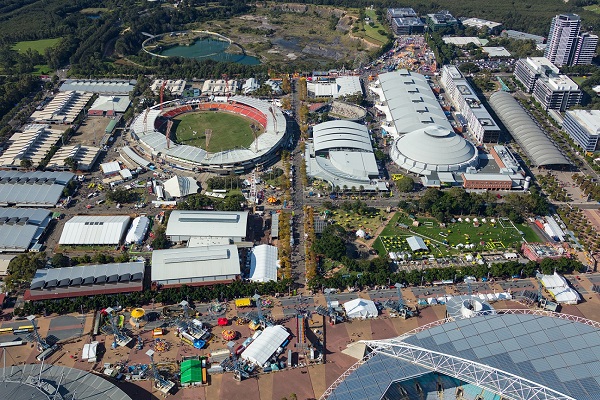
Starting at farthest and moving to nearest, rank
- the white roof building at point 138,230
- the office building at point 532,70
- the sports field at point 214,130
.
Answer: the office building at point 532,70, the sports field at point 214,130, the white roof building at point 138,230

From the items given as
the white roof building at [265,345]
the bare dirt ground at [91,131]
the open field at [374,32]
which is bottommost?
the open field at [374,32]

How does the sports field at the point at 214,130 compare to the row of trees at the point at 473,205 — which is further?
the sports field at the point at 214,130

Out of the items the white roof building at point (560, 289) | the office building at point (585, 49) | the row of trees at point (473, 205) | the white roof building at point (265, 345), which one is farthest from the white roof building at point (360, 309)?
the office building at point (585, 49)

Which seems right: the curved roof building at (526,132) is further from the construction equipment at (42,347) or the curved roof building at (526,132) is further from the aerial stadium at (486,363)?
the construction equipment at (42,347)

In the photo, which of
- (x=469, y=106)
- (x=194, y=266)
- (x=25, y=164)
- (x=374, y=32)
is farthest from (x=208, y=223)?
(x=374, y=32)

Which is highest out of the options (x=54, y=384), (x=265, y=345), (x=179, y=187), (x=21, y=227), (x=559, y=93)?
(x=54, y=384)

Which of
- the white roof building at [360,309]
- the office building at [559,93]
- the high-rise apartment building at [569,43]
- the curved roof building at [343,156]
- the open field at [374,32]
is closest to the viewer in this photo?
the white roof building at [360,309]

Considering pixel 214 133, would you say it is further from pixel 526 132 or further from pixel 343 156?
pixel 526 132
